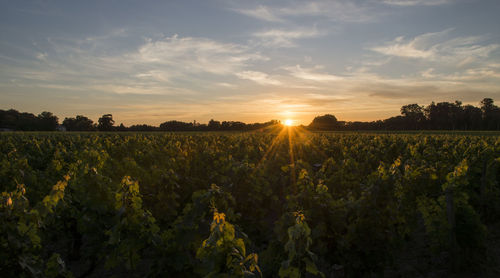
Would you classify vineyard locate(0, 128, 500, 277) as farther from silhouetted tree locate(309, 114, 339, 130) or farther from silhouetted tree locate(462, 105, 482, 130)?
silhouetted tree locate(309, 114, 339, 130)

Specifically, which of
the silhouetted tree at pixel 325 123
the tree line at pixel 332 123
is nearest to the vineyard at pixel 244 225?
the tree line at pixel 332 123

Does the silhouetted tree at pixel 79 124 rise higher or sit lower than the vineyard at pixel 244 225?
higher

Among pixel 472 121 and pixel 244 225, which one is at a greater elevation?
pixel 472 121

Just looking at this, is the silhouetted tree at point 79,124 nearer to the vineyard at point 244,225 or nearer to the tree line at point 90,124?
the tree line at point 90,124

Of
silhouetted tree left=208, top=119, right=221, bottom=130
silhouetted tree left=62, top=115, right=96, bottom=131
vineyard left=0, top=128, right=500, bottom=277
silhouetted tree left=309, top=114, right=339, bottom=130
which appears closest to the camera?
vineyard left=0, top=128, right=500, bottom=277

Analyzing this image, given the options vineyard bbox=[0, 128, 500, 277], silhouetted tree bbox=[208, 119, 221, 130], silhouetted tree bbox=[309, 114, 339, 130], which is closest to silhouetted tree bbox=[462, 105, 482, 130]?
silhouetted tree bbox=[309, 114, 339, 130]

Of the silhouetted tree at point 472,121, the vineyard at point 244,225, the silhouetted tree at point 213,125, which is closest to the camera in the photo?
the vineyard at point 244,225

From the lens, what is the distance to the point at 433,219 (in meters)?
5.52

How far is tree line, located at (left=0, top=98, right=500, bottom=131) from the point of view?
7769 centimetres

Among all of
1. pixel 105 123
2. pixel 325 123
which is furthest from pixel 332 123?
pixel 105 123

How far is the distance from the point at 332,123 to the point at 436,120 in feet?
101

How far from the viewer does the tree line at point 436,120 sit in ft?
255

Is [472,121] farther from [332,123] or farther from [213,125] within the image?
[213,125]

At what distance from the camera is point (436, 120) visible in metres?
85.9
